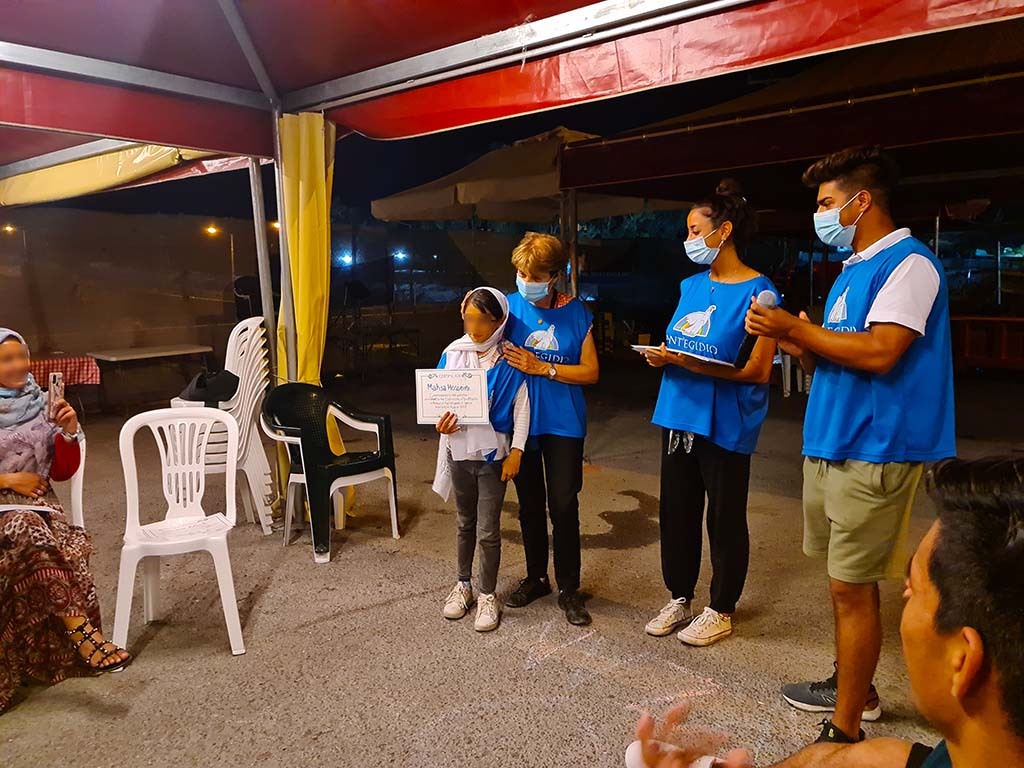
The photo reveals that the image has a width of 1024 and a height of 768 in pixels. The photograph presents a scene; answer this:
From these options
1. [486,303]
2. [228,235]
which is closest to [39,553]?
[486,303]

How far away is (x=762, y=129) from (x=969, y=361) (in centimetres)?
728

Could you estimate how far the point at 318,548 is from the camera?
12.7ft

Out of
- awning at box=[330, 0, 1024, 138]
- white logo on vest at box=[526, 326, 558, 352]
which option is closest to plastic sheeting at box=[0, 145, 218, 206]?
awning at box=[330, 0, 1024, 138]

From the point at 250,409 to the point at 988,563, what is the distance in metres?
4.37

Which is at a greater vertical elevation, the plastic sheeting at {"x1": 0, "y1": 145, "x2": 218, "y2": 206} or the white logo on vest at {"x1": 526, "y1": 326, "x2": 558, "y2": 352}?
the plastic sheeting at {"x1": 0, "y1": 145, "x2": 218, "y2": 206}

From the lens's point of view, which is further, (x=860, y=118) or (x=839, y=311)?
Answer: (x=860, y=118)

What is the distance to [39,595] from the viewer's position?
2.64 m

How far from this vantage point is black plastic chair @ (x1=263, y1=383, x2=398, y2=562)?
3.85 metres

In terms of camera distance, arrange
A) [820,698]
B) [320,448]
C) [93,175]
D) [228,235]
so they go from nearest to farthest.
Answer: [820,698] → [320,448] → [93,175] → [228,235]

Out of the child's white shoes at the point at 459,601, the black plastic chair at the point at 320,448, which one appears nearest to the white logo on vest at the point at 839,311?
the child's white shoes at the point at 459,601

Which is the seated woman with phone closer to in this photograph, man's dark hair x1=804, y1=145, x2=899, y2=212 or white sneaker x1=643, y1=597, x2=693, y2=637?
white sneaker x1=643, y1=597, x2=693, y2=637

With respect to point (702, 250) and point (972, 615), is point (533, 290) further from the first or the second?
point (972, 615)

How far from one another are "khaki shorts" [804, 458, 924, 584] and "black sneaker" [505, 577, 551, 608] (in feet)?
4.88

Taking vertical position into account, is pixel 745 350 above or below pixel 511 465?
above
